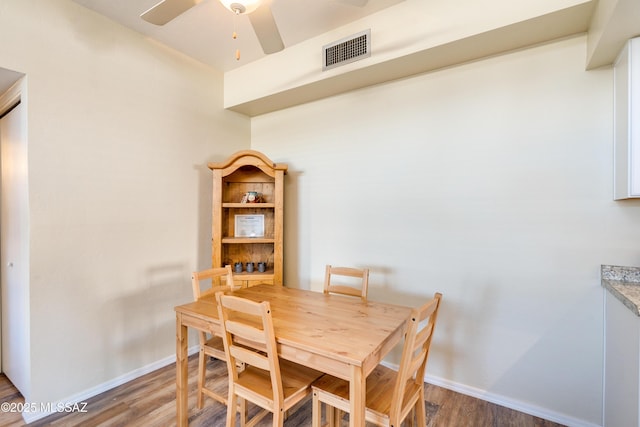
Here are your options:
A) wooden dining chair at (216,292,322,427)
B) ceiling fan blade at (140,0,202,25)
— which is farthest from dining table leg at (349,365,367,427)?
ceiling fan blade at (140,0,202,25)

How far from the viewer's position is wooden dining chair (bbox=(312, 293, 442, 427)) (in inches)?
51.4

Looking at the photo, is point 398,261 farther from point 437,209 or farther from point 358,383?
point 358,383

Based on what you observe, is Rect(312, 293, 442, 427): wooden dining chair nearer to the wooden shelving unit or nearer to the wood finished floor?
the wood finished floor

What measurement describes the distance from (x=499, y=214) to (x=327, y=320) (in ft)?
4.76

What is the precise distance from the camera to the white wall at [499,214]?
1850mm

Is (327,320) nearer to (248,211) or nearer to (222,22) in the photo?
(248,211)

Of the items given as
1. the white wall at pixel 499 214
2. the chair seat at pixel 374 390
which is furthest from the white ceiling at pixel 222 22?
the chair seat at pixel 374 390

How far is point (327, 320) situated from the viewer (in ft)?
5.37

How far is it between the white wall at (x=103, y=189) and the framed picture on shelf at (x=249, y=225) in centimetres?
36

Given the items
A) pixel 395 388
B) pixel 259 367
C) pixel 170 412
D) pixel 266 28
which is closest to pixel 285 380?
pixel 259 367

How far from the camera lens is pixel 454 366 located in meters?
2.27

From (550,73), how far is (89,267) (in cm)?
351

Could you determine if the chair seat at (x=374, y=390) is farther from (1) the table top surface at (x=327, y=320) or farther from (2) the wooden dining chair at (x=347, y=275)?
(2) the wooden dining chair at (x=347, y=275)

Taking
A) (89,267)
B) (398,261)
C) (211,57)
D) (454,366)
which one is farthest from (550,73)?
(89,267)
